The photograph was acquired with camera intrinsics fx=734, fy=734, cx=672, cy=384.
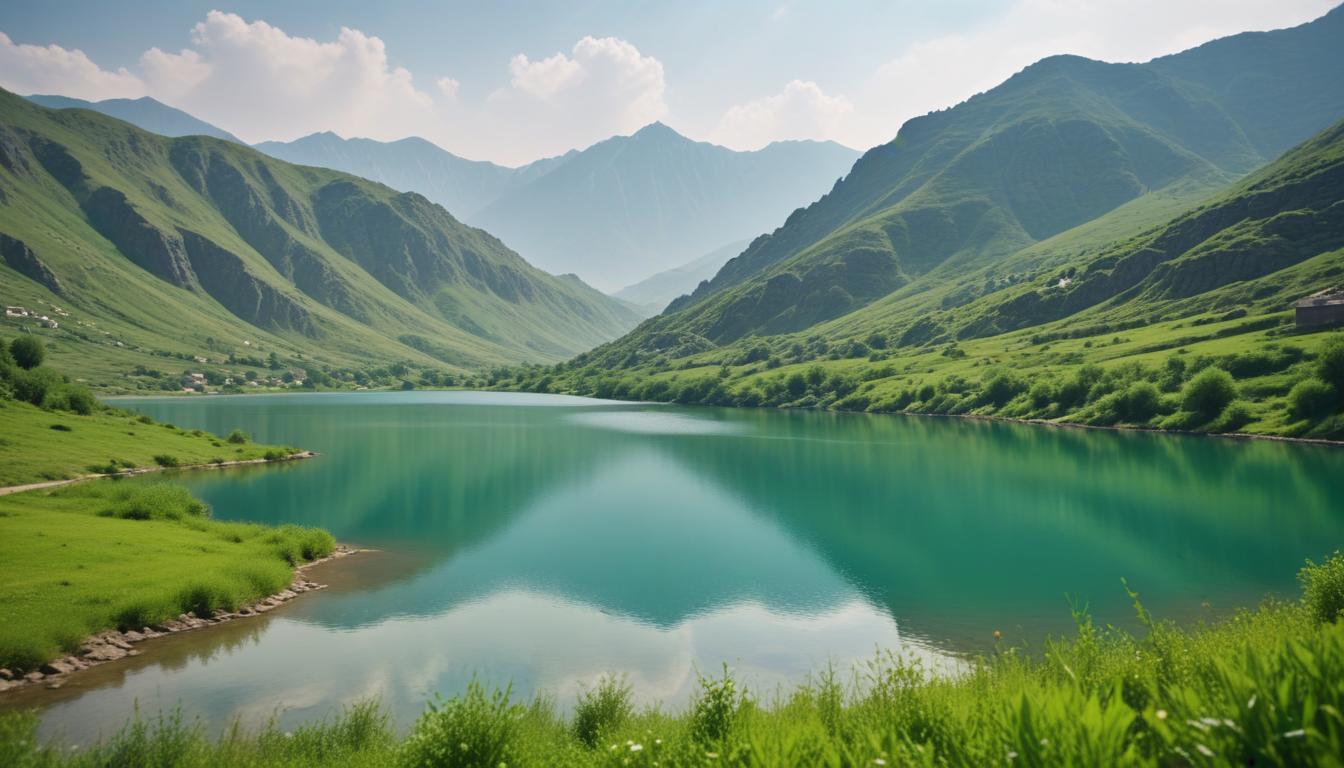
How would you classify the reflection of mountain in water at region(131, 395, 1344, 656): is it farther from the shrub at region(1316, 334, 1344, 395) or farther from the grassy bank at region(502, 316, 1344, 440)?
the shrub at region(1316, 334, 1344, 395)

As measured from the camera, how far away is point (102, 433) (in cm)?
8500

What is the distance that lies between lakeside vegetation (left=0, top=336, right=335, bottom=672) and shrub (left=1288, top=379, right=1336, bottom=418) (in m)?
119

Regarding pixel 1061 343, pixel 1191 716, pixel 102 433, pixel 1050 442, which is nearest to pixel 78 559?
pixel 1191 716

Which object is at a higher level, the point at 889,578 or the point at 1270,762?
the point at 1270,762

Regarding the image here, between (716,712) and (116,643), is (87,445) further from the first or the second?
(716,712)

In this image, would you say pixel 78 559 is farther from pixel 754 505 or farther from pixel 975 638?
pixel 754 505

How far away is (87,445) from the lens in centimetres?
7806

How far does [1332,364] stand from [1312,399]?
5149mm

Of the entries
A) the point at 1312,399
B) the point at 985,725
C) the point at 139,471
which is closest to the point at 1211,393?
the point at 1312,399

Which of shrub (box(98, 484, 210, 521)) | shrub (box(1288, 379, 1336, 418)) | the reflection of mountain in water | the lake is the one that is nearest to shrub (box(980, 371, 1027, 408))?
the reflection of mountain in water

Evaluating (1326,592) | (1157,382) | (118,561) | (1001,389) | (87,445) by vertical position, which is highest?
(1157,382)

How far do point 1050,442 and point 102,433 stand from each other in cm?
12636

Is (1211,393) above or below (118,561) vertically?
above

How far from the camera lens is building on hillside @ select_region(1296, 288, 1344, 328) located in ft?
415
